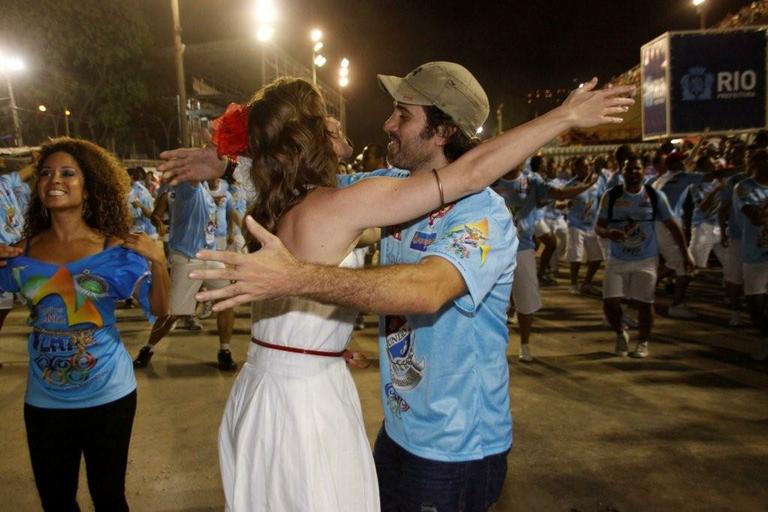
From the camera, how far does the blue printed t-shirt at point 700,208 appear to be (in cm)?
934

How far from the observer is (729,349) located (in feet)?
22.3

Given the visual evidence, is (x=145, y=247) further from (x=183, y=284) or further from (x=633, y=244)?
(x=633, y=244)

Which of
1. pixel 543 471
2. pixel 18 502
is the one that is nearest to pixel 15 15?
pixel 18 502

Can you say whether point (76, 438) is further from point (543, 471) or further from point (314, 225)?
point (543, 471)

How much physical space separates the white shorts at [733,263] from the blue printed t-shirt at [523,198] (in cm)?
256

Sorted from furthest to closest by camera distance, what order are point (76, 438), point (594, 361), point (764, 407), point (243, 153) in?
point (594, 361), point (764, 407), point (76, 438), point (243, 153)

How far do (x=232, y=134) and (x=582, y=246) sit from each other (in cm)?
933

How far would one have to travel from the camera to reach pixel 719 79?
12203 mm

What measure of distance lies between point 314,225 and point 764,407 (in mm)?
4893

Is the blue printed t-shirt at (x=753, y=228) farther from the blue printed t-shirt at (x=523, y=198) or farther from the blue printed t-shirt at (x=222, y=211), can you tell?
the blue printed t-shirt at (x=222, y=211)

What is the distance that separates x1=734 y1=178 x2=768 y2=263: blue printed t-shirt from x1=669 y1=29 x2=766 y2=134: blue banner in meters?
6.26

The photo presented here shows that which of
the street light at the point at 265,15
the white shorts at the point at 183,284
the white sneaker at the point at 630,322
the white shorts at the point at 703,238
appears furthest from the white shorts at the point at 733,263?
the street light at the point at 265,15

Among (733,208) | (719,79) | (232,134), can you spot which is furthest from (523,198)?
(719,79)

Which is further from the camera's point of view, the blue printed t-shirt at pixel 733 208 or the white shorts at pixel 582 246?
the white shorts at pixel 582 246
